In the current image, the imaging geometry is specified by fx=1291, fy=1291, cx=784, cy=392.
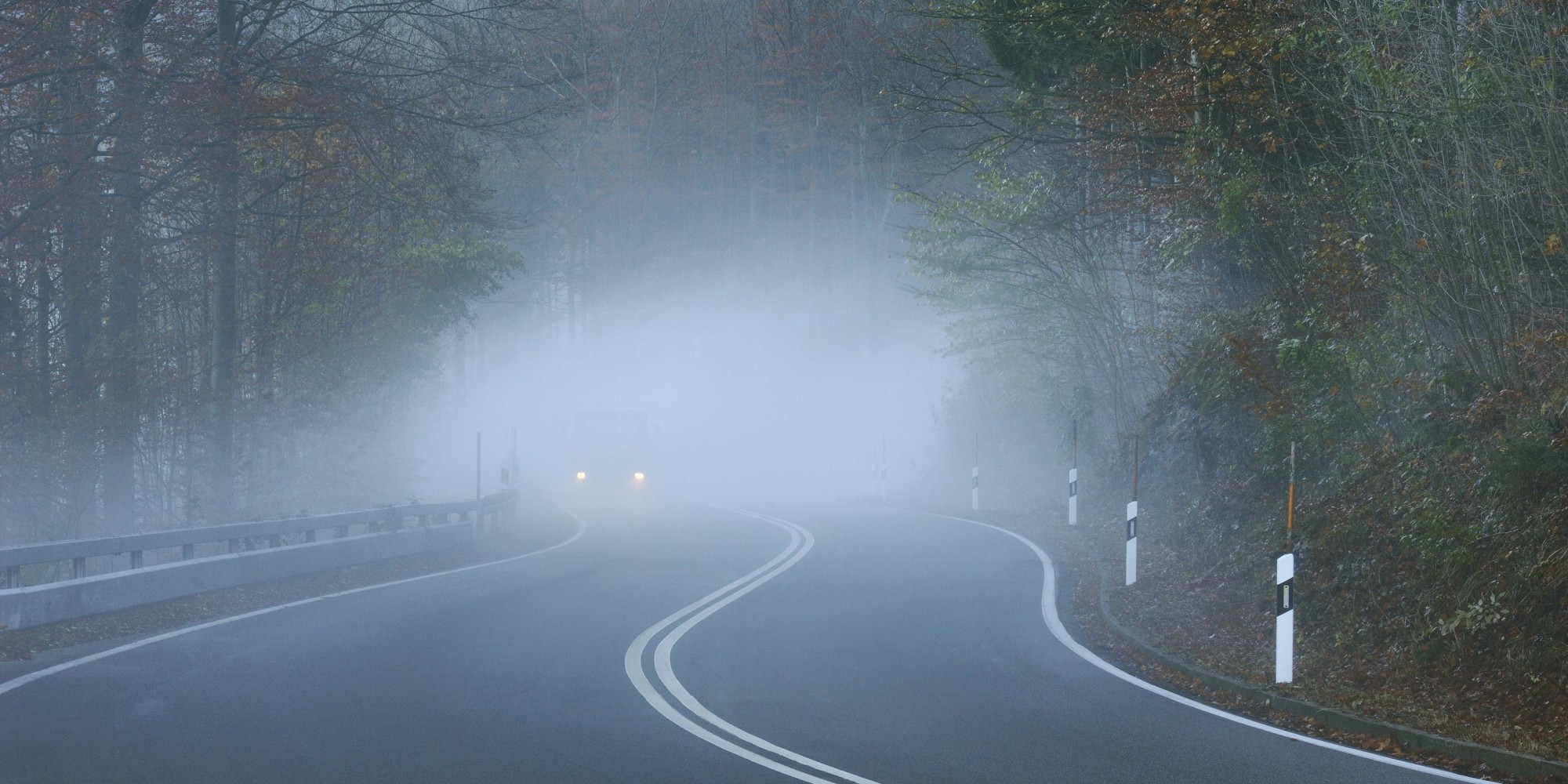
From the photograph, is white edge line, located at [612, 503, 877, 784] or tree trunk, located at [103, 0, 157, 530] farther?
tree trunk, located at [103, 0, 157, 530]

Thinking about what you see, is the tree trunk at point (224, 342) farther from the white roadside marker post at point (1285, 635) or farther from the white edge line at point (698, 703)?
the white roadside marker post at point (1285, 635)

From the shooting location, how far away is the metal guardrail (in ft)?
38.8

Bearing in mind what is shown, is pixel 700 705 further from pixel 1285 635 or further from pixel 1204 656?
pixel 1204 656

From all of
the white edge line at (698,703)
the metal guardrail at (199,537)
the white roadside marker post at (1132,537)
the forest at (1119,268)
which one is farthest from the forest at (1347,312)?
the metal guardrail at (199,537)

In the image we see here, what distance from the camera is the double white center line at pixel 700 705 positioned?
7039mm

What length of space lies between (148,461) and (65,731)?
16.0m

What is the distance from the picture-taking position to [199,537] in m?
14.2

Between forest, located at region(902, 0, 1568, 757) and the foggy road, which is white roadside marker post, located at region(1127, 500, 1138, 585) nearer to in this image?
forest, located at region(902, 0, 1568, 757)

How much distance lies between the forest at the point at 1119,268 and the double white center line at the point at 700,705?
3.93 metres

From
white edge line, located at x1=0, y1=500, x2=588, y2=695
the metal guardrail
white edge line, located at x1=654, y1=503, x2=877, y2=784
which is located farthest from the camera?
the metal guardrail

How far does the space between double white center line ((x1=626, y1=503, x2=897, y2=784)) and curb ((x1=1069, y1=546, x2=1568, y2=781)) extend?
3.43 metres

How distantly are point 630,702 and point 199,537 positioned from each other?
25.0 ft

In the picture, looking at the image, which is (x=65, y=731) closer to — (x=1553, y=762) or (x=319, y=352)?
(x=1553, y=762)

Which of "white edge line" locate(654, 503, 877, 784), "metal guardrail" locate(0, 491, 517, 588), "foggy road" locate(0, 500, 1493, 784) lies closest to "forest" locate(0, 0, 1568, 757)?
"foggy road" locate(0, 500, 1493, 784)
